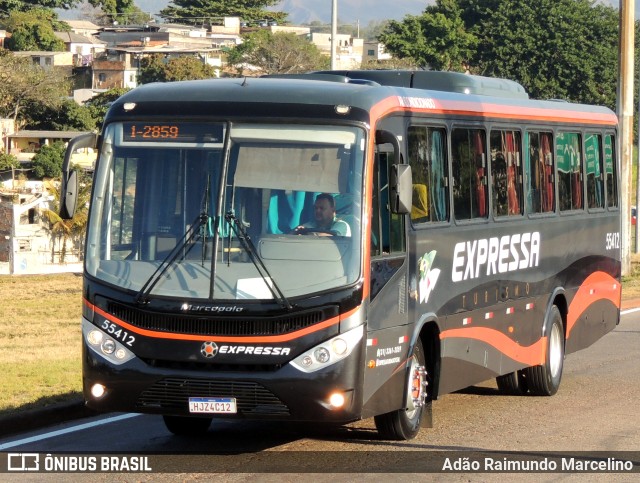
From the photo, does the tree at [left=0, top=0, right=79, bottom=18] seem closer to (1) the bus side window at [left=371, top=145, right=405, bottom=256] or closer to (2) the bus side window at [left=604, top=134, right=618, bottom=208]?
(2) the bus side window at [left=604, top=134, right=618, bottom=208]

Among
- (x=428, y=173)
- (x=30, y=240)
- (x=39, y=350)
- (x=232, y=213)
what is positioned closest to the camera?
(x=232, y=213)

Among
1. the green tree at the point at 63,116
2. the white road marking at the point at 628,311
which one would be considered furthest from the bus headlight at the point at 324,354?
the green tree at the point at 63,116

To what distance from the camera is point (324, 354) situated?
31.6 feet

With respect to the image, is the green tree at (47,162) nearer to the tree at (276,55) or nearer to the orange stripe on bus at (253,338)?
the tree at (276,55)

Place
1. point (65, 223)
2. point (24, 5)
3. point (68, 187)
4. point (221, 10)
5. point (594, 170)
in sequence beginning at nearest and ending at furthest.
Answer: point (68, 187) < point (594, 170) < point (65, 223) < point (24, 5) < point (221, 10)

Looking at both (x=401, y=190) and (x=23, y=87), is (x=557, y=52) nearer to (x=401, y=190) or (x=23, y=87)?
(x=23, y=87)

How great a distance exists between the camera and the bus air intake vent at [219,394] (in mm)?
9594

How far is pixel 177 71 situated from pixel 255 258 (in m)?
108

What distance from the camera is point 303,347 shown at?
958cm

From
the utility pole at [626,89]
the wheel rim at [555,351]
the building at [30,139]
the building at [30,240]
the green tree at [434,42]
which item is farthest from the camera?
the green tree at [434,42]

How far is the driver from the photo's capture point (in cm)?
995

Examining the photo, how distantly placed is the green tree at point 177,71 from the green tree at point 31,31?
50.7ft

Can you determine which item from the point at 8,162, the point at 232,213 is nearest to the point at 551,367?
the point at 232,213

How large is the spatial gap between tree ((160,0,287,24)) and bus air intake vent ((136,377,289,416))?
503 feet
